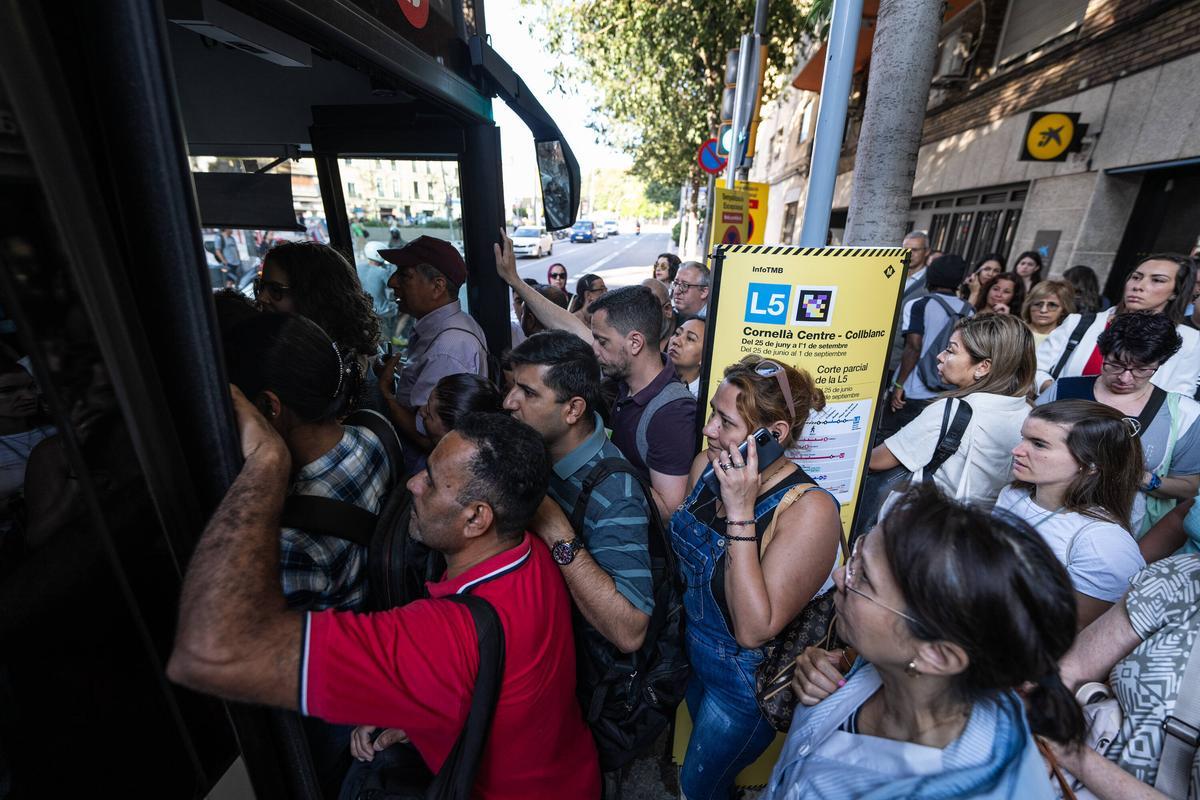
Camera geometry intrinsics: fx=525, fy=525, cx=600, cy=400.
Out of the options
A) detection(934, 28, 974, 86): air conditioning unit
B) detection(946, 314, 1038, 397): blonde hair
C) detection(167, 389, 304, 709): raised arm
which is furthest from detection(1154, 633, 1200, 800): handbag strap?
detection(934, 28, 974, 86): air conditioning unit

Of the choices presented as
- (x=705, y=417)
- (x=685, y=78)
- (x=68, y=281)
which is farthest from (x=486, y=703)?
(x=685, y=78)

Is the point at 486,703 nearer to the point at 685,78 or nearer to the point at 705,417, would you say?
the point at 705,417

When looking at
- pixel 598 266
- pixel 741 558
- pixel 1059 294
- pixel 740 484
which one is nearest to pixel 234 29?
pixel 740 484

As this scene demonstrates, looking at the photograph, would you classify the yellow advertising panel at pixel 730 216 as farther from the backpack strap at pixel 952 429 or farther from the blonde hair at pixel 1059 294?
the backpack strap at pixel 952 429

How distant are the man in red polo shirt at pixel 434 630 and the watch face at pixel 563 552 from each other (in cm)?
6

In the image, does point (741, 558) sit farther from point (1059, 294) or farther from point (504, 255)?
point (1059, 294)

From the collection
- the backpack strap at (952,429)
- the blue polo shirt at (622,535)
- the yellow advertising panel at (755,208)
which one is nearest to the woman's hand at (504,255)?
the blue polo shirt at (622,535)

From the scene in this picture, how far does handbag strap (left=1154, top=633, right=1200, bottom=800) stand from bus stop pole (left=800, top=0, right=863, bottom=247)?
1975mm

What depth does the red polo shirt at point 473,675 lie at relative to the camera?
1085 mm

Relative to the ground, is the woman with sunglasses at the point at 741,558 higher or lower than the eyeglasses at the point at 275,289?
lower

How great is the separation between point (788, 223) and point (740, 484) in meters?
23.1

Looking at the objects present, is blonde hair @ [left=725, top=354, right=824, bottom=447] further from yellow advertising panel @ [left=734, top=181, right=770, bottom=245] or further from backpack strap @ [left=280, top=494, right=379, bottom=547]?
yellow advertising panel @ [left=734, top=181, right=770, bottom=245]

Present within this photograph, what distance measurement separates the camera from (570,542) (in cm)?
163

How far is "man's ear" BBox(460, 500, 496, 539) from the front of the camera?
1.41m
